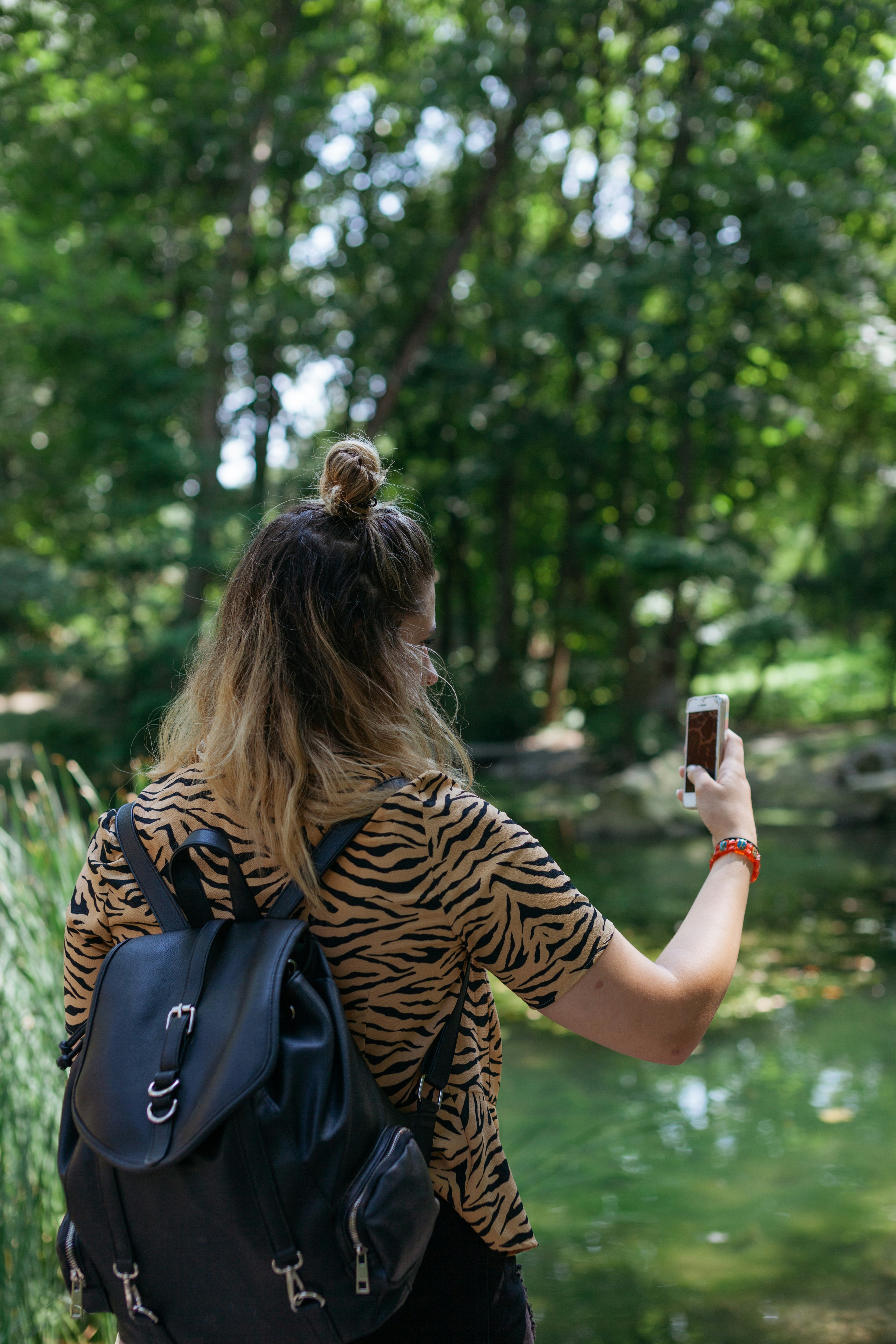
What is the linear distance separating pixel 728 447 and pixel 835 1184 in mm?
12906

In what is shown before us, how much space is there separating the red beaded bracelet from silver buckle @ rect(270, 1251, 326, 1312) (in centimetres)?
61

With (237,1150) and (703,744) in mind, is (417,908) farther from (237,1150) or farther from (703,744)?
(703,744)

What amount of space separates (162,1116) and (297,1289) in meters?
0.19

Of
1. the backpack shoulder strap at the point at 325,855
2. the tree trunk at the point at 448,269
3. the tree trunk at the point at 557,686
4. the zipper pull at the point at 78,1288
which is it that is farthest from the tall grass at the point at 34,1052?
the tree trunk at the point at 557,686

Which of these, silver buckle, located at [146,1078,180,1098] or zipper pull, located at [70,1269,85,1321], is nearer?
silver buckle, located at [146,1078,180,1098]

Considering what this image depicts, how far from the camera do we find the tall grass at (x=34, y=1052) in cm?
208

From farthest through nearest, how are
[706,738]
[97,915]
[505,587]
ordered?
[505,587] → [706,738] → [97,915]

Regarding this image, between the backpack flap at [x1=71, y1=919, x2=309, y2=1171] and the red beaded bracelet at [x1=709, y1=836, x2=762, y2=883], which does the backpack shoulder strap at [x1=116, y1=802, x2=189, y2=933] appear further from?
the red beaded bracelet at [x1=709, y1=836, x2=762, y2=883]

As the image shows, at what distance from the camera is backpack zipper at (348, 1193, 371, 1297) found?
0.95m

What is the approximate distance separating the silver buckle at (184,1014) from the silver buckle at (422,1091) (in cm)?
26

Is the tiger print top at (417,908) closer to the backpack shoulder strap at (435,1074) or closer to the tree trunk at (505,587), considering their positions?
the backpack shoulder strap at (435,1074)

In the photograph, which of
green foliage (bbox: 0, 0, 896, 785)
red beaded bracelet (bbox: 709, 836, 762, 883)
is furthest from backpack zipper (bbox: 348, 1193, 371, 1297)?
green foliage (bbox: 0, 0, 896, 785)

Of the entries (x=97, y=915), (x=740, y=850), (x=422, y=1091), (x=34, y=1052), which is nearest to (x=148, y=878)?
(x=97, y=915)

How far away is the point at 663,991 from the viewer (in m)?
1.13
